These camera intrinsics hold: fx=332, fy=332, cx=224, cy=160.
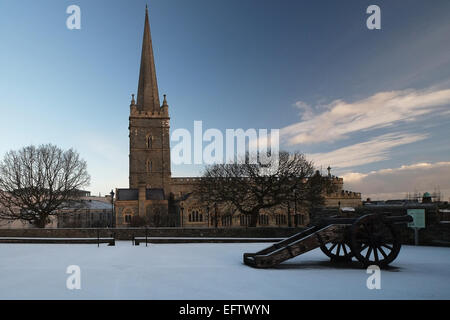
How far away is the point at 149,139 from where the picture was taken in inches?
2672

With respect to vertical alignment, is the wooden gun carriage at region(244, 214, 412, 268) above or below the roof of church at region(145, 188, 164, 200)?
above

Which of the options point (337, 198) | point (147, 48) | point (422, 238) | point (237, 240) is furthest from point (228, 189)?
point (147, 48)

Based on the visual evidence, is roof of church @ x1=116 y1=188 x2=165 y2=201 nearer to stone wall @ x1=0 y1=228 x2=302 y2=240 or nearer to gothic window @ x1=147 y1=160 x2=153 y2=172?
gothic window @ x1=147 y1=160 x2=153 y2=172

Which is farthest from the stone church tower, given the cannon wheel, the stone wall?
the cannon wheel

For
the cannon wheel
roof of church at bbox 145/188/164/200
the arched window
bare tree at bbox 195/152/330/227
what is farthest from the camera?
the arched window

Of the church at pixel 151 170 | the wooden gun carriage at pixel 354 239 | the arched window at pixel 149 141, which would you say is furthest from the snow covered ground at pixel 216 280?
the arched window at pixel 149 141

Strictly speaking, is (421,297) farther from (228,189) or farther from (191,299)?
(228,189)

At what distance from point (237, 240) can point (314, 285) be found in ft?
40.7

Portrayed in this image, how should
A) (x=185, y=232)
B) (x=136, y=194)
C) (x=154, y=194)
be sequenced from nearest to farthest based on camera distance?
(x=185, y=232), (x=136, y=194), (x=154, y=194)

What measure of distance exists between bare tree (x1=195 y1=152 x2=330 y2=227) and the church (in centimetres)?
2038

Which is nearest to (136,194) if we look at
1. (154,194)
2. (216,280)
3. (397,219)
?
(154,194)

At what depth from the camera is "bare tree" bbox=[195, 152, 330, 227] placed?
106ft

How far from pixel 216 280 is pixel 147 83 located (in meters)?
→ 66.7

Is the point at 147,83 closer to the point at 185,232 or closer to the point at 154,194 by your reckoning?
the point at 154,194
